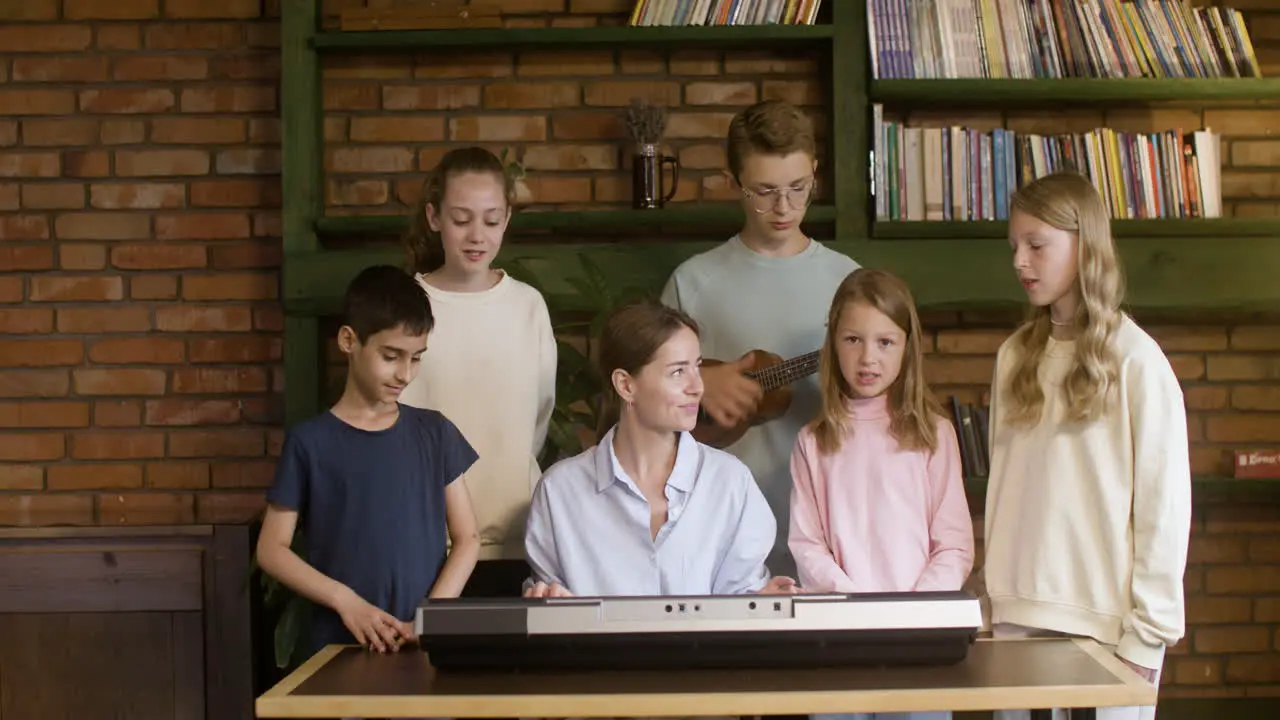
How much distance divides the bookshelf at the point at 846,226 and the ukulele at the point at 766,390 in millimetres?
664

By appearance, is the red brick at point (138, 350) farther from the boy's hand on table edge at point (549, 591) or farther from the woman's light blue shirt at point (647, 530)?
the boy's hand on table edge at point (549, 591)

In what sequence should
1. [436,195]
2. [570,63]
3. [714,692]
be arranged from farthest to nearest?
[570,63] < [436,195] < [714,692]

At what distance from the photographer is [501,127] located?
3184mm

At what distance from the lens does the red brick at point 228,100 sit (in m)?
3.20

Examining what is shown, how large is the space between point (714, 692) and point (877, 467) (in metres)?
0.79

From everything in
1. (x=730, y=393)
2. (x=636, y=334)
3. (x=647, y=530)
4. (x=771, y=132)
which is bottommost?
(x=647, y=530)

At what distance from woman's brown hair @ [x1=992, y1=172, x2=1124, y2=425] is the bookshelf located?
0.89m

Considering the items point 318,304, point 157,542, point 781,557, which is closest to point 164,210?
point 318,304

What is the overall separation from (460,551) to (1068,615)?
976 millimetres

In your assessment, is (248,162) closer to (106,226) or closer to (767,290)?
(106,226)

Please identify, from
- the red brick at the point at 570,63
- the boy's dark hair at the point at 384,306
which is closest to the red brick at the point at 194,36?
the red brick at the point at 570,63

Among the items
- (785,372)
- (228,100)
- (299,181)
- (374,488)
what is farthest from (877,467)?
(228,100)

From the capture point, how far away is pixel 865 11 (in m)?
2.97

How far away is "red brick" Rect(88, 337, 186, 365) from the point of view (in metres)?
3.21
